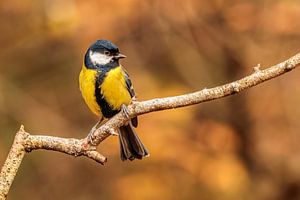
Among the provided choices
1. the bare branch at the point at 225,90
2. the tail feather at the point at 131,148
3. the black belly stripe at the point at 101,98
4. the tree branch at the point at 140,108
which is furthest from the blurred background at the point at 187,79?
the bare branch at the point at 225,90

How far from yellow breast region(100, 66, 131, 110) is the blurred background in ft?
8.75

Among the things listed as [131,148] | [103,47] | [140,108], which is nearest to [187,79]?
[131,148]

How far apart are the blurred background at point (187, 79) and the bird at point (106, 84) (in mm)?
2655

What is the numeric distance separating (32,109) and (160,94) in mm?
1298

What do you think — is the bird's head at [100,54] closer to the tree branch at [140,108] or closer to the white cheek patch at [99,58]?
the white cheek patch at [99,58]

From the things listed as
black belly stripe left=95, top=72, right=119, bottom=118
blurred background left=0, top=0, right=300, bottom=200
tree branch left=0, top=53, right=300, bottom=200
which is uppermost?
blurred background left=0, top=0, right=300, bottom=200

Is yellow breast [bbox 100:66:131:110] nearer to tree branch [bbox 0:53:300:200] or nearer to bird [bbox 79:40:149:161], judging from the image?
bird [bbox 79:40:149:161]

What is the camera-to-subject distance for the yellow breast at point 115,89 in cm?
348

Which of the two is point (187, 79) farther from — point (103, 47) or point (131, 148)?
point (103, 47)

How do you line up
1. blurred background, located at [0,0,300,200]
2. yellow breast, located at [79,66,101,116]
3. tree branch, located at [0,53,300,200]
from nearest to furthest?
→ 1. tree branch, located at [0,53,300,200]
2. yellow breast, located at [79,66,101,116]
3. blurred background, located at [0,0,300,200]

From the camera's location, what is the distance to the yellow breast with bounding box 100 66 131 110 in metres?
3.48

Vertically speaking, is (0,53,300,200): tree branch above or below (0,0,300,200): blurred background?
below

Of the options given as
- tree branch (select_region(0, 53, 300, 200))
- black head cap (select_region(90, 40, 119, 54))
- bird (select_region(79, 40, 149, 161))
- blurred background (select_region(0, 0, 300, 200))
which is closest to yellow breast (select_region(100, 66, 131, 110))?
bird (select_region(79, 40, 149, 161))

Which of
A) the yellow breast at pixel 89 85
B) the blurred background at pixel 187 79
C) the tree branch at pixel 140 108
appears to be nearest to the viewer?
the tree branch at pixel 140 108
